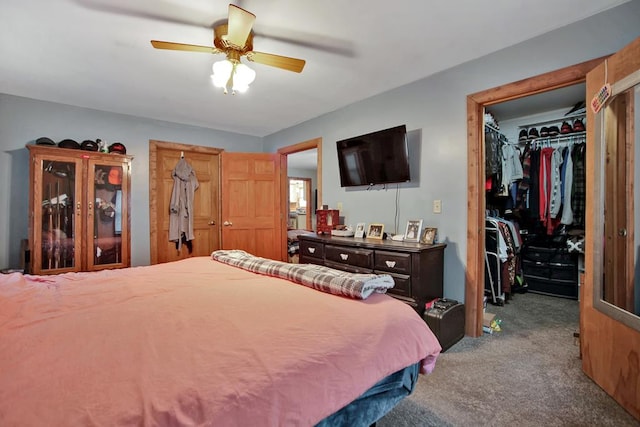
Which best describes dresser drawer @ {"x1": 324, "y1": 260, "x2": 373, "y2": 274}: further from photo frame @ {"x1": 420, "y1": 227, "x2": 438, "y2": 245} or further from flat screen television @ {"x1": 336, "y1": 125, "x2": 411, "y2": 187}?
flat screen television @ {"x1": 336, "y1": 125, "x2": 411, "y2": 187}

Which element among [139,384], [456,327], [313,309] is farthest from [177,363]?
[456,327]

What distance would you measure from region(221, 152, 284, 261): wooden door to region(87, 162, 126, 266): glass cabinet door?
1258 millimetres

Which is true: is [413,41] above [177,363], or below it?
above

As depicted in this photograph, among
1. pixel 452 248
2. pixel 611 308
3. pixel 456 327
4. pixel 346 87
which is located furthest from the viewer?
pixel 346 87

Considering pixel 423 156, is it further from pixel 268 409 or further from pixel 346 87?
pixel 268 409

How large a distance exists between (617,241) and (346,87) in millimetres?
2474

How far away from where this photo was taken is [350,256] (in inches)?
110

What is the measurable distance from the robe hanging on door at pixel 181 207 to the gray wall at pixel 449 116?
231cm

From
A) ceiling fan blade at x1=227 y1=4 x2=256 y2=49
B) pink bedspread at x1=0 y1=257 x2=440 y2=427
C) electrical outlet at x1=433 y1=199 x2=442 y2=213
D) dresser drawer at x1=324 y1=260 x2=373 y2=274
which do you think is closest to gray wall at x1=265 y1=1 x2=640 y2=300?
electrical outlet at x1=433 y1=199 x2=442 y2=213

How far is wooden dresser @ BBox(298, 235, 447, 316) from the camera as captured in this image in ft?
7.74

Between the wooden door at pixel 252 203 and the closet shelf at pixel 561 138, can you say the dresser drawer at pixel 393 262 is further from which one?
the closet shelf at pixel 561 138

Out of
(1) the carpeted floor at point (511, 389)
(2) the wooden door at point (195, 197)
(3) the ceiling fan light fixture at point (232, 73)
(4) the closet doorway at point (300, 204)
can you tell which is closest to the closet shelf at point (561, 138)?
(1) the carpeted floor at point (511, 389)

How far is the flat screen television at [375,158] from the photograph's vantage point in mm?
2855

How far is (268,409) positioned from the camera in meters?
0.74
